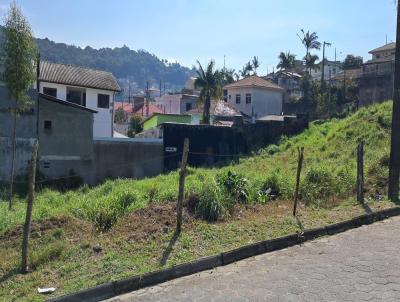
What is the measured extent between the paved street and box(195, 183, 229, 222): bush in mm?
1497

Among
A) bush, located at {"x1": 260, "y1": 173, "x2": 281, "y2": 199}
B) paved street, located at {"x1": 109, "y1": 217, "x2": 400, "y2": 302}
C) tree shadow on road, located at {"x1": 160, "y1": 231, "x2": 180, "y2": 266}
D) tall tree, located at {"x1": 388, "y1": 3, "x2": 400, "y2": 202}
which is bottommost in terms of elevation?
paved street, located at {"x1": 109, "y1": 217, "x2": 400, "y2": 302}

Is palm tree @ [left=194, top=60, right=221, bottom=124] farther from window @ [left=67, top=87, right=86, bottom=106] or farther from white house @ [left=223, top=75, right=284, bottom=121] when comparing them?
window @ [left=67, top=87, right=86, bottom=106]

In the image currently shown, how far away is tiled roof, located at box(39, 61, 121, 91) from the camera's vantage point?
105ft

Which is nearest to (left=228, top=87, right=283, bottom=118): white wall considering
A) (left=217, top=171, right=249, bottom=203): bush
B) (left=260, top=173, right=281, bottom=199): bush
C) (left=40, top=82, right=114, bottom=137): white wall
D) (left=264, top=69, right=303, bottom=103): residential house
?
(left=264, top=69, right=303, bottom=103): residential house

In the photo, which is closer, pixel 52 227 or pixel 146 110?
pixel 52 227

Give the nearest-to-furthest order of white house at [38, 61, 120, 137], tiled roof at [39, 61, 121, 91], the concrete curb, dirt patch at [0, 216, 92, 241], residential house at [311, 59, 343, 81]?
the concrete curb < dirt patch at [0, 216, 92, 241] < white house at [38, 61, 120, 137] < tiled roof at [39, 61, 121, 91] < residential house at [311, 59, 343, 81]

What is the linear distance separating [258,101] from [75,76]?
848 inches

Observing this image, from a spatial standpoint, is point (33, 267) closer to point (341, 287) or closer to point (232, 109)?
point (341, 287)

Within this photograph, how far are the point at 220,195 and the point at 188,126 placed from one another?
700 inches

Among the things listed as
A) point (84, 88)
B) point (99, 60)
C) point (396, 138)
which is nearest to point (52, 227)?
point (396, 138)

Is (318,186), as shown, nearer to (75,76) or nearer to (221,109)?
(75,76)

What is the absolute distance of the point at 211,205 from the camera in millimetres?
8133

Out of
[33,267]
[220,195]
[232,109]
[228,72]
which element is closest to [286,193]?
[220,195]

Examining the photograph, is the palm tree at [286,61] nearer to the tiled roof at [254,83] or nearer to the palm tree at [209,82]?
the tiled roof at [254,83]
